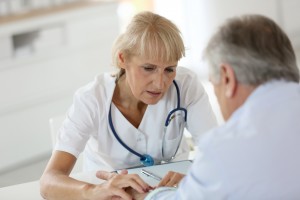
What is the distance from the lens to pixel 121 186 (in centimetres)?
180

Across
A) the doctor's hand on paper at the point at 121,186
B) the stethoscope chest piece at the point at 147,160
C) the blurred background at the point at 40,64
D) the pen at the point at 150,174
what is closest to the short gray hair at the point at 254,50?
the doctor's hand on paper at the point at 121,186

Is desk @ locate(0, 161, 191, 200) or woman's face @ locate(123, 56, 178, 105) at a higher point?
woman's face @ locate(123, 56, 178, 105)

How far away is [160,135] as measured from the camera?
2246 millimetres

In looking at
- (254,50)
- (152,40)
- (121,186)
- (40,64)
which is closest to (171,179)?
(121,186)

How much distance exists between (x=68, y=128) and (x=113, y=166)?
248mm

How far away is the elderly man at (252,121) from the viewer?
4.35 feet

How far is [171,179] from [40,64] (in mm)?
2657

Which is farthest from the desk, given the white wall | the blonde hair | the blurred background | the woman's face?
the white wall

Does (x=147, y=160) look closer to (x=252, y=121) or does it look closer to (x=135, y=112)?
(x=135, y=112)

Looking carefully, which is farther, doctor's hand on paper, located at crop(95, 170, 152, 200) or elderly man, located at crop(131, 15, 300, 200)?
doctor's hand on paper, located at crop(95, 170, 152, 200)

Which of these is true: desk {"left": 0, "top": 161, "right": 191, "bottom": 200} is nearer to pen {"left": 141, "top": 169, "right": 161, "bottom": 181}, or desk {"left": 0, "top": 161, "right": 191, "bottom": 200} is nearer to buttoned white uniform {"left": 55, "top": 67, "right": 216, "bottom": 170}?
pen {"left": 141, "top": 169, "right": 161, "bottom": 181}

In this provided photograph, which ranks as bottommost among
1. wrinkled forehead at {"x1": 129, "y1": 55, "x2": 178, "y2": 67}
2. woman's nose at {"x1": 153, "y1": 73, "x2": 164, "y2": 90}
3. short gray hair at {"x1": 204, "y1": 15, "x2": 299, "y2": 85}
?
woman's nose at {"x1": 153, "y1": 73, "x2": 164, "y2": 90}

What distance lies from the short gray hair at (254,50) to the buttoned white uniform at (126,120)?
80cm

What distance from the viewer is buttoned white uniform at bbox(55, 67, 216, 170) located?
215 centimetres
